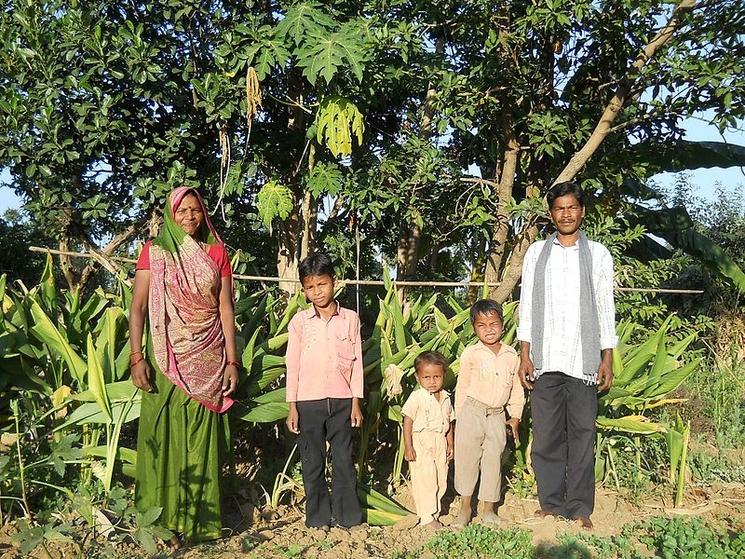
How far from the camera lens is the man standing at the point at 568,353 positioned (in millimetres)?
3215

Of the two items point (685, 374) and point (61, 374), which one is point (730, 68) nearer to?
point (685, 374)

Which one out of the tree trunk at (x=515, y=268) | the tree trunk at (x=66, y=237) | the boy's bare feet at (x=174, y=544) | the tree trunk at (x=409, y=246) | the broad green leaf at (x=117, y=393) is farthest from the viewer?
the tree trunk at (x=409, y=246)

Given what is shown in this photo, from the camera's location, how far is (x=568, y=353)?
3223 mm

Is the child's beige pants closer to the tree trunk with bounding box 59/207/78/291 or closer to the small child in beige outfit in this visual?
the small child in beige outfit

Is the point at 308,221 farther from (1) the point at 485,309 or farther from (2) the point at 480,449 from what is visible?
(2) the point at 480,449

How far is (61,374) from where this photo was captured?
11.0 ft

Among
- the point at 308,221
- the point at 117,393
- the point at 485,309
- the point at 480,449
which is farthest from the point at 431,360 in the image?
the point at 308,221

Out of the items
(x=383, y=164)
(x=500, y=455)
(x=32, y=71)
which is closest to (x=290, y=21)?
(x=383, y=164)

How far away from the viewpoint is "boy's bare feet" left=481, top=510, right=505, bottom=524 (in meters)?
3.26

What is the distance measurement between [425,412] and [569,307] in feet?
2.69

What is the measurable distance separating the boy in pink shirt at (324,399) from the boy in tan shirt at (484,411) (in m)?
0.49

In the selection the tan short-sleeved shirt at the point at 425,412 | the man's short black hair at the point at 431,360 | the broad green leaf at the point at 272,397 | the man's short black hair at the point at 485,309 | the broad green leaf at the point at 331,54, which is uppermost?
the broad green leaf at the point at 331,54

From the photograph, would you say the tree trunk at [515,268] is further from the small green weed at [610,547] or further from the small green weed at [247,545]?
the small green weed at [247,545]

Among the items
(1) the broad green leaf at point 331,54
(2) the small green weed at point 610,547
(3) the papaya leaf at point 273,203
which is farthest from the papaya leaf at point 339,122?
(2) the small green weed at point 610,547
